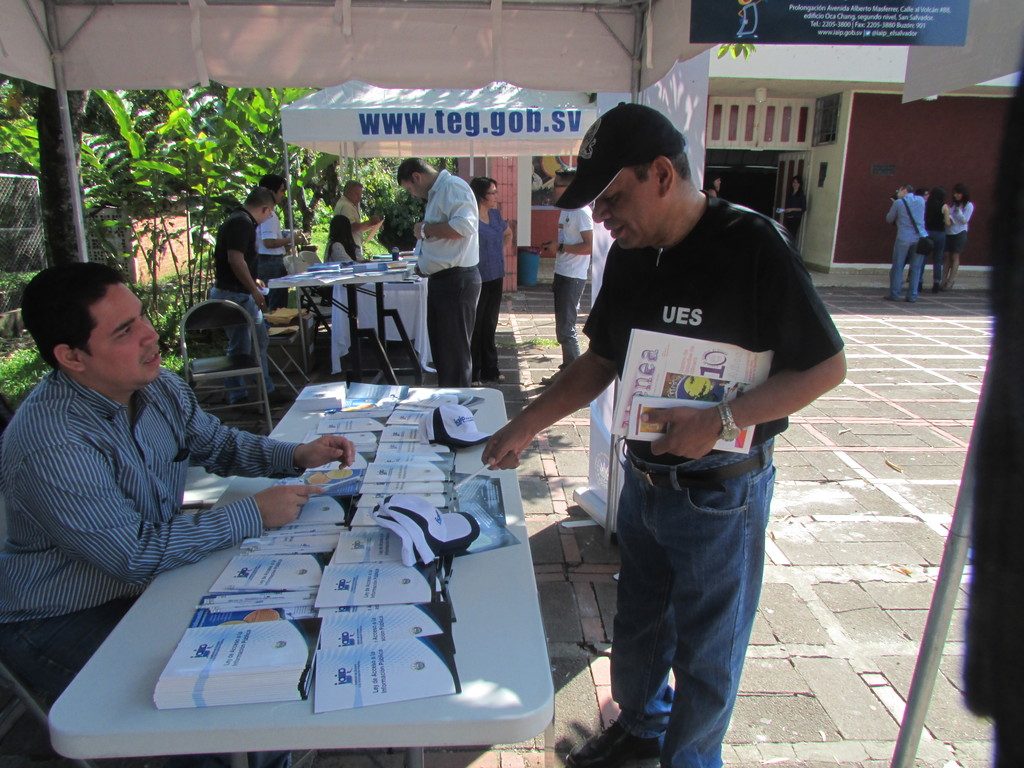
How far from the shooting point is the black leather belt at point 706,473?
1619 millimetres

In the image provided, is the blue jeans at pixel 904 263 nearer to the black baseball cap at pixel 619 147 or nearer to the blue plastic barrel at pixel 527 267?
the blue plastic barrel at pixel 527 267

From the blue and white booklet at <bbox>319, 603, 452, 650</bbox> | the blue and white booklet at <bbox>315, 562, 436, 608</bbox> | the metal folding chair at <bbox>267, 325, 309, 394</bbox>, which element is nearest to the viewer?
the blue and white booklet at <bbox>319, 603, 452, 650</bbox>

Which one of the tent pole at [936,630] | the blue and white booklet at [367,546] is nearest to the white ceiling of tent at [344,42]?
the tent pole at [936,630]

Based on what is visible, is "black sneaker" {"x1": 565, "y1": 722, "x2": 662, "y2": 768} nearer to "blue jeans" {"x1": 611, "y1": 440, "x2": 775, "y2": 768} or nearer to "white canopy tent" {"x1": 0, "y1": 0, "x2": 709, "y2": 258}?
"blue jeans" {"x1": 611, "y1": 440, "x2": 775, "y2": 768}

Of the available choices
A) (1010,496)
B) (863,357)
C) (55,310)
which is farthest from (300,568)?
(863,357)

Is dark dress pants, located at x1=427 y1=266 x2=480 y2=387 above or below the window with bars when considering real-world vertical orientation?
below

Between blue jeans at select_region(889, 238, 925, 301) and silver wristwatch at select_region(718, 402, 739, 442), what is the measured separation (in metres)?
11.7

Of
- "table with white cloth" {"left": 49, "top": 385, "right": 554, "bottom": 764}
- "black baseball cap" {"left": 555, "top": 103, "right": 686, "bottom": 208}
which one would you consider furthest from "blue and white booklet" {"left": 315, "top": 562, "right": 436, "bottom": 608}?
"black baseball cap" {"left": 555, "top": 103, "right": 686, "bottom": 208}

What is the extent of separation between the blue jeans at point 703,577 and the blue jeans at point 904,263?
1151 centimetres

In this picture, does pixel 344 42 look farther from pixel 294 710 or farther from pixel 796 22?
pixel 294 710

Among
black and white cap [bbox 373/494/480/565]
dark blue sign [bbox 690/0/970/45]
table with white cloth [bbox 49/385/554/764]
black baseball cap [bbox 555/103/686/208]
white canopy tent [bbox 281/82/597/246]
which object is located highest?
white canopy tent [bbox 281/82/597/246]

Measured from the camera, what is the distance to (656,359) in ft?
5.05

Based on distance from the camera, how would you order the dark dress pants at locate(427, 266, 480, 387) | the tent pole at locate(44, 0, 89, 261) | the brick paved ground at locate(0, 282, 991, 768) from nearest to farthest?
the brick paved ground at locate(0, 282, 991, 768), the tent pole at locate(44, 0, 89, 261), the dark dress pants at locate(427, 266, 480, 387)

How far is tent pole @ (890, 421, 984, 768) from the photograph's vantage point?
1.59m
